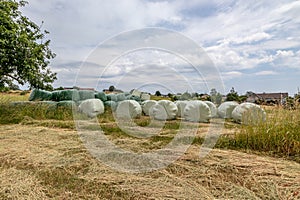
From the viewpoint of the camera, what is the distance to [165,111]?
5938 millimetres

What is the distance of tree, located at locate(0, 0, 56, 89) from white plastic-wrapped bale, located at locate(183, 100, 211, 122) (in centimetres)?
435

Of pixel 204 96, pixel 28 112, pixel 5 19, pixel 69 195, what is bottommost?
pixel 69 195

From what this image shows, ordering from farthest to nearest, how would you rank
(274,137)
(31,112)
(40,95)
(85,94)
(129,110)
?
(85,94), (40,95), (129,110), (31,112), (274,137)

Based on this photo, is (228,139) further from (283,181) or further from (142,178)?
(142,178)

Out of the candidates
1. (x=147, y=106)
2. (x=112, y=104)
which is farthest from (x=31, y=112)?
(x=147, y=106)

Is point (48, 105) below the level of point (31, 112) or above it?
above

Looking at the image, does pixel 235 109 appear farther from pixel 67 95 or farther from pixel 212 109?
pixel 67 95

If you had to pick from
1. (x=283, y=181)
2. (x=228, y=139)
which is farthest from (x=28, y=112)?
(x=283, y=181)

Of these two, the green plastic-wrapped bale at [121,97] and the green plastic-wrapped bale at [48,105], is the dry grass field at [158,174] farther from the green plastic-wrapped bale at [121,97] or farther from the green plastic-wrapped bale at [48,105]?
the green plastic-wrapped bale at [121,97]

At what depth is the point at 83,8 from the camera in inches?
199

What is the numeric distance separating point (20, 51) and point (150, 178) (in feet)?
18.7

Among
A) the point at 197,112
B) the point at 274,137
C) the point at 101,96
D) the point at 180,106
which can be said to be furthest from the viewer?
the point at 101,96

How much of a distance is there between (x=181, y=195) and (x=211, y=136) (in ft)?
6.99

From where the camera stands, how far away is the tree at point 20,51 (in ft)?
18.9
